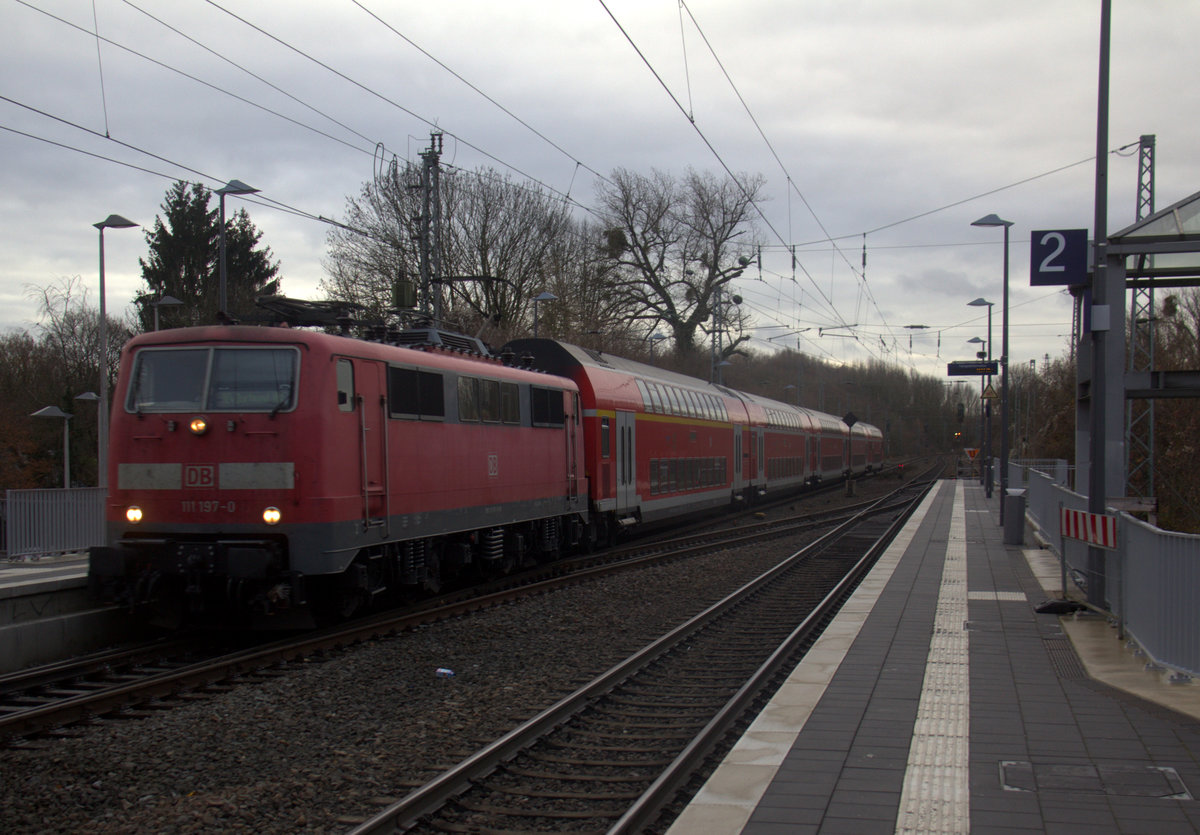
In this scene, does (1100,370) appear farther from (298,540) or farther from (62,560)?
(62,560)

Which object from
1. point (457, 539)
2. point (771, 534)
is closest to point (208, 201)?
point (771, 534)

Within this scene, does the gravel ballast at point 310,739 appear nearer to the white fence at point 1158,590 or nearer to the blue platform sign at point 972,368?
the white fence at point 1158,590

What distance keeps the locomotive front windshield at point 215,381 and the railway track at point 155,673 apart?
2293 millimetres

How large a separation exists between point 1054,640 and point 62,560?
16.7m

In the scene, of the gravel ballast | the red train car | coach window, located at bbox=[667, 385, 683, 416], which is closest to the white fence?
the gravel ballast

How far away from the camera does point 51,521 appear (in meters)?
18.5

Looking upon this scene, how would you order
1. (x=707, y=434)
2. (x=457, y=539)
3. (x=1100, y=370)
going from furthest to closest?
1. (x=707, y=434)
2. (x=457, y=539)
3. (x=1100, y=370)

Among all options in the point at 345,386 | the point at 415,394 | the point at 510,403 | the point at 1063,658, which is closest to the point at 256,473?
the point at 345,386

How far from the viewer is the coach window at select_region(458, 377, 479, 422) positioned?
12367 millimetres

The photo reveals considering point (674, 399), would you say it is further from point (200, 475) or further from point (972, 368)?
point (200, 475)

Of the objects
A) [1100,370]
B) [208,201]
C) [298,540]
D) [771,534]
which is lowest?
[771,534]

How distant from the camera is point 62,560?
18.2m

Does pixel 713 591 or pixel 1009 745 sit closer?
pixel 1009 745

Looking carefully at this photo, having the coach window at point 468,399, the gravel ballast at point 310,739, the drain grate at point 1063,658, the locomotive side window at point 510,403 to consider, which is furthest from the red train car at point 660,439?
the drain grate at point 1063,658
